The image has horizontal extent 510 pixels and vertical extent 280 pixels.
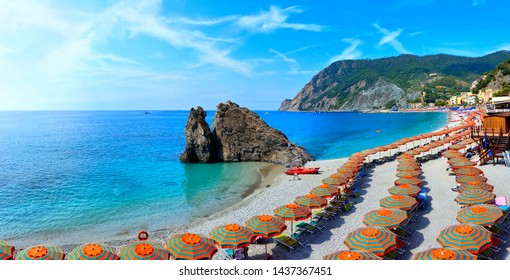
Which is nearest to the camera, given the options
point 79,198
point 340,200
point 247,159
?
point 340,200

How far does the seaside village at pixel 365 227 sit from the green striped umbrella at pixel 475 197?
5 centimetres

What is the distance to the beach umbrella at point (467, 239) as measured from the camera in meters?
12.2

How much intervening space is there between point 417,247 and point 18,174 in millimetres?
45199

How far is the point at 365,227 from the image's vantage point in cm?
1499

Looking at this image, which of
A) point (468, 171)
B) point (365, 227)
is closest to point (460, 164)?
point (468, 171)

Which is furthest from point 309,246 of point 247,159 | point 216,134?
point 216,134

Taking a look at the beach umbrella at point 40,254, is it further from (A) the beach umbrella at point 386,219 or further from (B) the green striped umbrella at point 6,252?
(A) the beach umbrella at point 386,219

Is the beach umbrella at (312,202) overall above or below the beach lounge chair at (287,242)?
above

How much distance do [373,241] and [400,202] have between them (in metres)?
6.26

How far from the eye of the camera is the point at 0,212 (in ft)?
84.5

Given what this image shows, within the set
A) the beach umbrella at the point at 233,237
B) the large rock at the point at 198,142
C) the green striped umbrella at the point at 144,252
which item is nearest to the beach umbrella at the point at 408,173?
the beach umbrella at the point at 233,237

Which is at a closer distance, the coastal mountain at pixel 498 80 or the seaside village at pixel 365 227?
the seaside village at pixel 365 227

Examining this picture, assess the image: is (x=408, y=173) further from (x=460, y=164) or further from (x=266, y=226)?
(x=266, y=226)

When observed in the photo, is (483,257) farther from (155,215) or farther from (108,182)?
(108,182)
